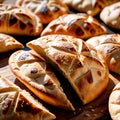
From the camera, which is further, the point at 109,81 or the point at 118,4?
the point at 118,4

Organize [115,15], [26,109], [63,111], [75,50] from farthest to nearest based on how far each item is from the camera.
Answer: [115,15]
[75,50]
[63,111]
[26,109]

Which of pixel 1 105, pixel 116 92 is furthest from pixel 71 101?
pixel 1 105

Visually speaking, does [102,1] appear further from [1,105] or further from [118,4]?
[1,105]

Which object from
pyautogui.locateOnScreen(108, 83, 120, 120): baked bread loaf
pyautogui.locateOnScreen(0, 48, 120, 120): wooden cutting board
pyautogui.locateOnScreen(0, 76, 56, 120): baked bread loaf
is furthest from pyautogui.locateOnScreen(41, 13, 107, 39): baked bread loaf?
pyautogui.locateOnScreen(0, 76, 56, 120): baked bread loaf

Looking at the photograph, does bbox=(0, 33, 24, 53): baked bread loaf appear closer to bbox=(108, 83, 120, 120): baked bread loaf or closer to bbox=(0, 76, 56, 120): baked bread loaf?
bbox=(0, 76, 56, 120): baked bread loaf

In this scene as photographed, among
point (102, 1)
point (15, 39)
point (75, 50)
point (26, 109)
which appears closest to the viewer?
point (26, 109)

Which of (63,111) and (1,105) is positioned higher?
(1,105)
